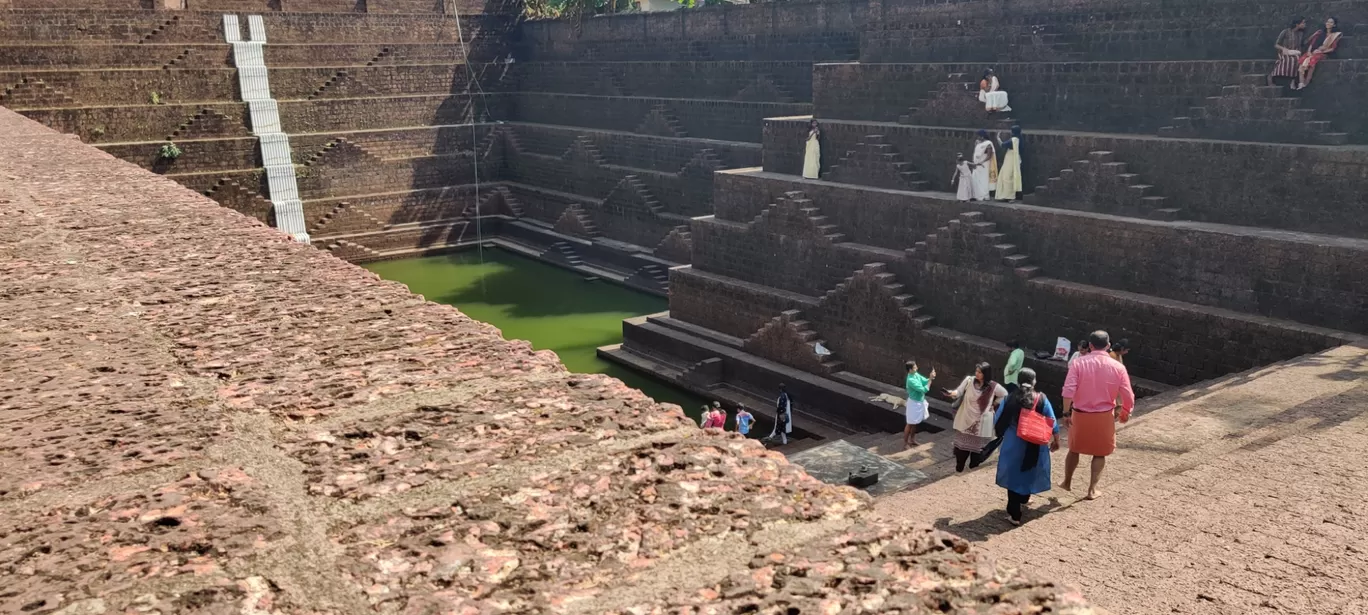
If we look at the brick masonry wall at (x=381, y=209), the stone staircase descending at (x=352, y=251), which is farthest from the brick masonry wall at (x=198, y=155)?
the stone staircase descending at (x=352, y=251)

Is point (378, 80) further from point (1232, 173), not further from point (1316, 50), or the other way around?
point (1316, 50)

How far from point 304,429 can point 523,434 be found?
384 mm

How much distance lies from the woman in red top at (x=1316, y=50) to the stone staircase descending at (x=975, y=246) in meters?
2.84

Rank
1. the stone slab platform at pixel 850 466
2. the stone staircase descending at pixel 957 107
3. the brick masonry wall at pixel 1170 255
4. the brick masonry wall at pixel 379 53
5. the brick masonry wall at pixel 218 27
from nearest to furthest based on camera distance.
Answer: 1. the stone slab platform at pixel 850 466
2. the brick masonry wall at pixel 1170 255
3. the stone staircase descending at pixel 957 107
4. the brick masonry wall at pixel 218 27
5. the brick masonry wall at pixel 379 53

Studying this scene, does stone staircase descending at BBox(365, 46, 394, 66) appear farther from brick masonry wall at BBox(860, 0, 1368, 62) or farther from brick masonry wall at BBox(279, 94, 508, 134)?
brick masonry wall at BBox(860, 0, 1368, 62)

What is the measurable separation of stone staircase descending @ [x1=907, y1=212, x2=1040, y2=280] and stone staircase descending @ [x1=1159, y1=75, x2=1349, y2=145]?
1.88 metres

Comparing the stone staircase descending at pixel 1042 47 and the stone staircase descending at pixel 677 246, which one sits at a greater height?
the stone staircase descending at pixel 1042 47

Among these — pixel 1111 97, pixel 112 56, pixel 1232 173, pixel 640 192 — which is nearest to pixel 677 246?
pixel 640 192

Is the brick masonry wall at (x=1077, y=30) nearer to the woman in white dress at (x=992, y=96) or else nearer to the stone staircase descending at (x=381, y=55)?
the woman in white dress at (x=992, y=96)

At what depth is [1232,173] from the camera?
935 centimetres

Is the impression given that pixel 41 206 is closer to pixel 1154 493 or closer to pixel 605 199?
pixel 1154 493

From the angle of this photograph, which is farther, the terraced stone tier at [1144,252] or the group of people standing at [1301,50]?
the group of people standing at [1301,50]

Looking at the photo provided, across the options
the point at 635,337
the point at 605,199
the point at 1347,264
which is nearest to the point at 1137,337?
the point at 1347,264

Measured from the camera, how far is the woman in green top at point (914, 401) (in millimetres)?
8969
